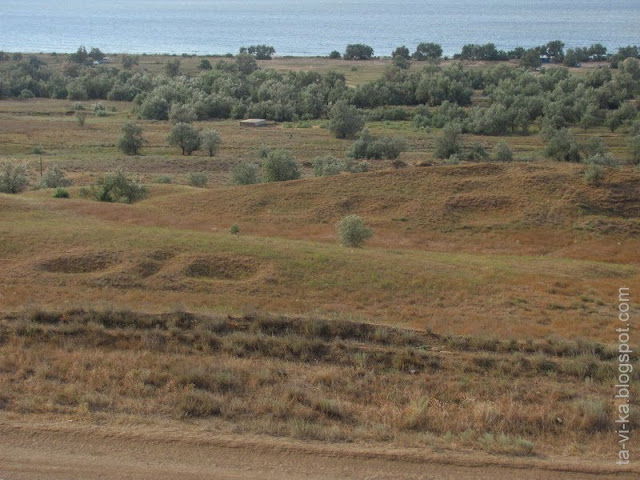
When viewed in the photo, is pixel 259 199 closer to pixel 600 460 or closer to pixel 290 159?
pixel 290 159

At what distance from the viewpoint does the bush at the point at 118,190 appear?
3938 cm

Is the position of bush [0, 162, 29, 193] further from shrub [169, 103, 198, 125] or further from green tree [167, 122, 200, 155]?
shrub [169, 103, 198, 125]

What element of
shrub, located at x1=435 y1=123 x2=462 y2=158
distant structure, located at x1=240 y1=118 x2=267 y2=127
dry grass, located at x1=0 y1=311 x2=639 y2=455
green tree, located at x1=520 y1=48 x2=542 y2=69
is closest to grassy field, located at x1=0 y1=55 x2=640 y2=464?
dry grass, located at x1=0 y1=311 x2=639 y2=455

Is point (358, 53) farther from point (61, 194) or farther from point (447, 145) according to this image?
point (61, 194)

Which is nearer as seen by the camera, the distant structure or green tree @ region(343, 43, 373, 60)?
the distant structure

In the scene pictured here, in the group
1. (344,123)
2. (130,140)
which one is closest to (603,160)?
(344,123)

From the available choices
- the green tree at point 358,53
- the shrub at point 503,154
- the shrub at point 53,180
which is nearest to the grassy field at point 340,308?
the shrub at point 53,180

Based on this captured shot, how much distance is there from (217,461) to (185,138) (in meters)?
68.0

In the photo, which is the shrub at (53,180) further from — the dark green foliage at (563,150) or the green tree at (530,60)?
the green tree at (530,60)

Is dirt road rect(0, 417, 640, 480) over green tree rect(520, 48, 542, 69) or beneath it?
beneath

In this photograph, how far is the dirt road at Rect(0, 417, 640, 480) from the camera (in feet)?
29.2

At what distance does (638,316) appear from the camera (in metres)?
20.6

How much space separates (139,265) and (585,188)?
25.5 m

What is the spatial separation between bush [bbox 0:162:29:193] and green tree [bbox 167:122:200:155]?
27.9 meters
